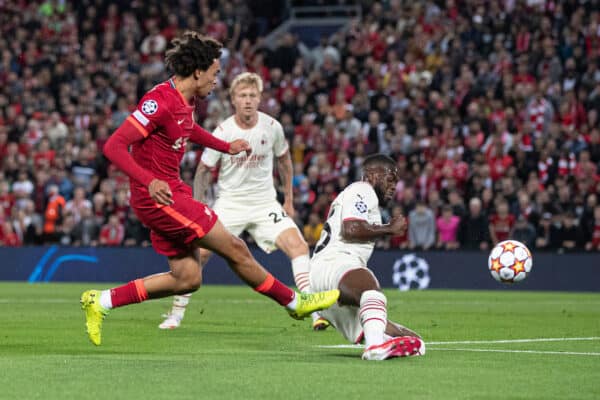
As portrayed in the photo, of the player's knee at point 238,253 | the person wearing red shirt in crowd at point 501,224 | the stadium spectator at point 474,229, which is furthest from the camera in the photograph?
the stadium spectator at point 474,229

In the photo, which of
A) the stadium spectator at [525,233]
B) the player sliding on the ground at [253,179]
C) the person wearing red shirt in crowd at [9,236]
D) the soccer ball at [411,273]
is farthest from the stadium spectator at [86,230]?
the player sliding on the ground at [253,179]

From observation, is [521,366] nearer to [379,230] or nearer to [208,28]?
[379,230]

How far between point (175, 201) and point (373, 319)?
175cm

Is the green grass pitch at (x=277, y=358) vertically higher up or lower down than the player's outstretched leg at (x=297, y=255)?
lower down

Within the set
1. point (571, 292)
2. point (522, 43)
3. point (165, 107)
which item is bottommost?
point (571, 292)

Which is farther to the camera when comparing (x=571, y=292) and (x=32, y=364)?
(x=571, y=292)

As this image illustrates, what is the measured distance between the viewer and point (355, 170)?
76.7 feet

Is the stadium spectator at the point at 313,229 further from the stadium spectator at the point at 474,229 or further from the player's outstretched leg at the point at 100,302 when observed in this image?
the player's outstretched leg at the point at 100,302

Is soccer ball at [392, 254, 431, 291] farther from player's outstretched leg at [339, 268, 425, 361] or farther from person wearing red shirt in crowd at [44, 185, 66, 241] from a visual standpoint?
player's outstretched leg at [339, 268, 425, 361]

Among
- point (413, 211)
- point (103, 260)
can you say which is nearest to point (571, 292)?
point (413, 211)

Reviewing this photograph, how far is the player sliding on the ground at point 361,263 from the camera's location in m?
8.42

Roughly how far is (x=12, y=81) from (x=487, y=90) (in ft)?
36.0

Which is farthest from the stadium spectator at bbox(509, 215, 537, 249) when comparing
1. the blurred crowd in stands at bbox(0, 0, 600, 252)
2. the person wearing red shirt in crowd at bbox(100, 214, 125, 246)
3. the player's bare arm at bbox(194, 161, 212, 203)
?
the player's bare arm at bbox(194, 161, 212, 203)

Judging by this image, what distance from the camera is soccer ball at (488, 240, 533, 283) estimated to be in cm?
1267
